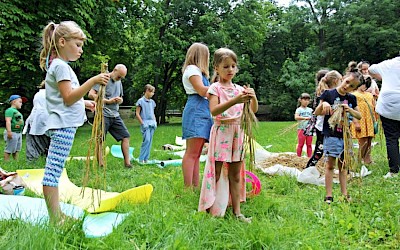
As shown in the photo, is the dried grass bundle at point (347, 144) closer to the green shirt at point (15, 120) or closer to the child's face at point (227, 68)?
the child's face at point (227, 68)

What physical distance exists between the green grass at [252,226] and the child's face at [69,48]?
59cm

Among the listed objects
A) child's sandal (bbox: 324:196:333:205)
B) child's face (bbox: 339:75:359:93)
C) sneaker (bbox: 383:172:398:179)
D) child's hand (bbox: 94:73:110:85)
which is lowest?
sneaker (bbox: 383:172:398:179)

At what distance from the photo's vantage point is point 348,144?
3303 mm

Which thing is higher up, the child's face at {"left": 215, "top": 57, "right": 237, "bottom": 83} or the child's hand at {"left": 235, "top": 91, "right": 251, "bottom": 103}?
the child's face at {"left": 215, "top": 57, "right": 237, "bottom": 83}

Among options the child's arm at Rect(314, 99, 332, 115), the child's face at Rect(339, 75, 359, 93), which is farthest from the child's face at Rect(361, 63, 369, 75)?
the child's arm at Rect(314, 99, 332, 115)

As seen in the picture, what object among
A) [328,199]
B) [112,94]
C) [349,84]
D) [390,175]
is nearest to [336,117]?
[349,84]

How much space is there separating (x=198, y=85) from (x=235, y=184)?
38.0 inches

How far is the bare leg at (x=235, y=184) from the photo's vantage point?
2.92 m

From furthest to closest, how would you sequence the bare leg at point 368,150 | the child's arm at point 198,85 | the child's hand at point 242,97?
the bare leg at point 368,150 < the child's arm at point 198,85 < the child's hand at point 242,97

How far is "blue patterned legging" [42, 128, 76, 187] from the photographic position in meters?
2.47

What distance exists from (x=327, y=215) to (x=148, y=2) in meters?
14.3

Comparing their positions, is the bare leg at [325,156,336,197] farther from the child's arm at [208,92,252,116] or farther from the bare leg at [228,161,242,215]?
the child's arm at [208,92,252,116]

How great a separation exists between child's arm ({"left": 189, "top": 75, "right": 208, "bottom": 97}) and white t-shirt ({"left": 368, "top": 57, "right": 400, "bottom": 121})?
2.74m

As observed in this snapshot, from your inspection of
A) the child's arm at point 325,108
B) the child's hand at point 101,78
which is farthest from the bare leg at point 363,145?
the child's hand at point 101,78
